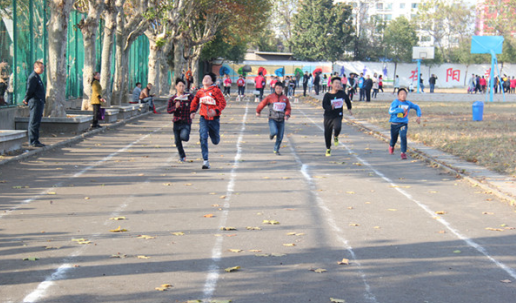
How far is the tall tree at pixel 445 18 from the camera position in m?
92.8

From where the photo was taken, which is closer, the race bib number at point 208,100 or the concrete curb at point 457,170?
the concrete curb at point 457,170

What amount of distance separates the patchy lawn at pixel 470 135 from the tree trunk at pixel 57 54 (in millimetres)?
10305

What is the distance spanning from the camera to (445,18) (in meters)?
96.2

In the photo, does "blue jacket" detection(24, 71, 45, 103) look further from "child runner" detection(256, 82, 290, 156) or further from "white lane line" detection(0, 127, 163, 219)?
"child runner" detection(256, 82, 290, 156)

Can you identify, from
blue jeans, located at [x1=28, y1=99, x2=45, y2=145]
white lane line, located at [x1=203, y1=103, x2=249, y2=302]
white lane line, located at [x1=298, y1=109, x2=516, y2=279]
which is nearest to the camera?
white lane line, located at [x1=203, y1=103, x2=249, y2=302]

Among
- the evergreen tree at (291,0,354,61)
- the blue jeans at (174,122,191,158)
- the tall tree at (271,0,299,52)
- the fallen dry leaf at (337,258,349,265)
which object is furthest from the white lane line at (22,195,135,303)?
the tall tree at (271,0,299,52)

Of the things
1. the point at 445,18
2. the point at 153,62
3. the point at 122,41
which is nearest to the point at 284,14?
the point at 445,18

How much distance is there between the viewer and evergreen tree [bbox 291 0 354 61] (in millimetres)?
83562

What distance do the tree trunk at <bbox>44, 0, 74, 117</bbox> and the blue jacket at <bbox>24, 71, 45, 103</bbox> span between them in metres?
3.87

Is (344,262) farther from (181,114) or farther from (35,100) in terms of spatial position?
(35,100)

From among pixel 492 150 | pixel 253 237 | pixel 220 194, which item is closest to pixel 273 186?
pixel 220 194

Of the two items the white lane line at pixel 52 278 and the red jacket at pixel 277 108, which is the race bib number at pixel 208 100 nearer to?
the red jacket at pixel 277 108

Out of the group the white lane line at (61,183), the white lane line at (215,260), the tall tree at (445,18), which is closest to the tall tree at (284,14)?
the tall tree at (445,18)

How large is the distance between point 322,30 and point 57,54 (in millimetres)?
67947
